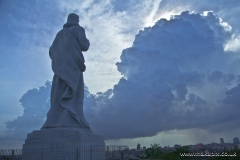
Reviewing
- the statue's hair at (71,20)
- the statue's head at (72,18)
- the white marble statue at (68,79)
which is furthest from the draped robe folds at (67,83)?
the statue's head at (72,18)

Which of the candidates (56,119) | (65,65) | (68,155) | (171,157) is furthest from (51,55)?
(171,157)

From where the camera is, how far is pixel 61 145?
11.7 meters

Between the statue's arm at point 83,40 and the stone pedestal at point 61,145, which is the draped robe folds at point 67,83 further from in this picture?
the stone pedestal at point 61,145

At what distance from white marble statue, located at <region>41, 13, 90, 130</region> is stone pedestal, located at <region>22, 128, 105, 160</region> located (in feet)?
2.41

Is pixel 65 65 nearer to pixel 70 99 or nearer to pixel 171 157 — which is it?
pixel 70 99

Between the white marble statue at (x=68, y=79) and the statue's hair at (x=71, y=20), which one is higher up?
the statue's hair at (x=71, y=20)

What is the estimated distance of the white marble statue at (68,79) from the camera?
43.2ft

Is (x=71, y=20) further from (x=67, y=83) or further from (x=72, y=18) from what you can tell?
(x=67, y=83)

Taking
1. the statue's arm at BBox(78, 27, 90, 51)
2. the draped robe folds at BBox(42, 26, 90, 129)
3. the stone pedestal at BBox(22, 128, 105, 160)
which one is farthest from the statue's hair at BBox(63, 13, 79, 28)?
the stone pedestal at BBox(22, 128, 105, 160)

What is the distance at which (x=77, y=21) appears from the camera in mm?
15297

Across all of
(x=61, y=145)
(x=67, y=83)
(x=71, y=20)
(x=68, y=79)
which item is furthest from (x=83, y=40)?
(x=61, y=145)

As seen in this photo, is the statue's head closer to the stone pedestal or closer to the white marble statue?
the white marble statue

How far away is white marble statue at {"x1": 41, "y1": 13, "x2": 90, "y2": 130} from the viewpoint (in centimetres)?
1316

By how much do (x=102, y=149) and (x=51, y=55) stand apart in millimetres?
6271
